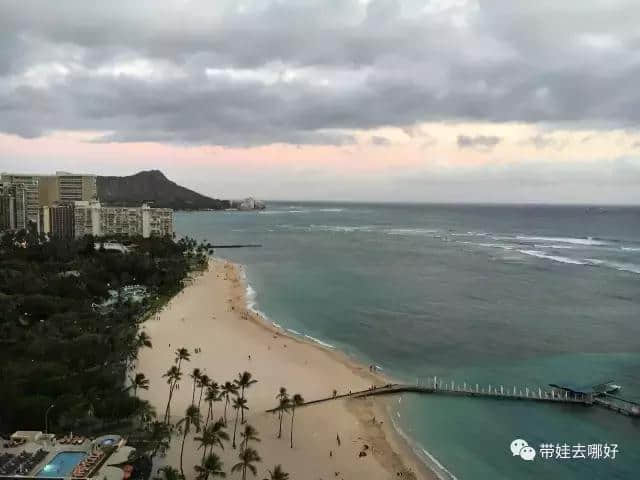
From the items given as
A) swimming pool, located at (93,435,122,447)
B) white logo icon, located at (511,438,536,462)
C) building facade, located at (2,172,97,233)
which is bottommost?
white logo icon, located at (511,438,536,462)

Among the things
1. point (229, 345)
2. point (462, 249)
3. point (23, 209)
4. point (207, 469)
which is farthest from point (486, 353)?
point (23, 209)

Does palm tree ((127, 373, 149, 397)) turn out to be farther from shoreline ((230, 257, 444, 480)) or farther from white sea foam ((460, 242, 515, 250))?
white sea foam ((460, 242, 515, 250))

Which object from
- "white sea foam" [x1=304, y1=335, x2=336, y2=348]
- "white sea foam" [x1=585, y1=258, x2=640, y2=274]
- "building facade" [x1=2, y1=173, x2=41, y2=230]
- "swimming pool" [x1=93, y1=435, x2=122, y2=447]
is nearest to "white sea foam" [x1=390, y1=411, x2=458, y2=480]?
"swimming pool" [x1=93, y1=435, x2=122, y2=447]

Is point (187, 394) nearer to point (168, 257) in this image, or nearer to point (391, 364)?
point (391, 364)

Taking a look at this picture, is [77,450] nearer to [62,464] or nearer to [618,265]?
[62,464]

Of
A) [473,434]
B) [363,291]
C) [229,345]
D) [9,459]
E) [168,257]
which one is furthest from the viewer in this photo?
[168,257]

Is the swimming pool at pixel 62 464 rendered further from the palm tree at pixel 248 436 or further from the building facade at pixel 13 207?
the building facade at pixel 13 207
